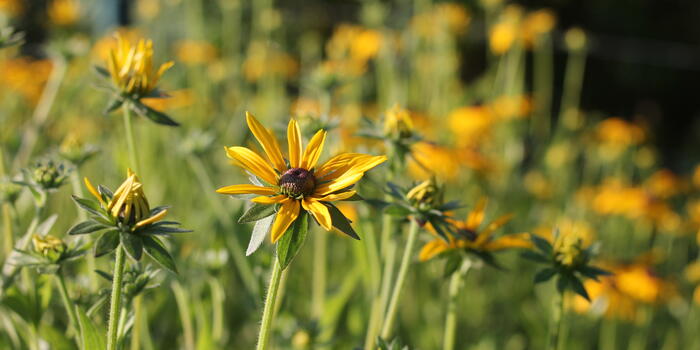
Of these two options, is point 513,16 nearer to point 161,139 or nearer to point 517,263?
point 517,263

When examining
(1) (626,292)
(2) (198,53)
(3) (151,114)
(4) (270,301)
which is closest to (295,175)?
(4) (270,301)

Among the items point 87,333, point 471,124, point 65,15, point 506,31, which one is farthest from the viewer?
point 506,31

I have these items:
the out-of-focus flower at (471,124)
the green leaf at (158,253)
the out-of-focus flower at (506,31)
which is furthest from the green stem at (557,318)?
the out-of-focus flower at (506,31)

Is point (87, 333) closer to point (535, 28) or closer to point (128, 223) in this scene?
point (128, 223)

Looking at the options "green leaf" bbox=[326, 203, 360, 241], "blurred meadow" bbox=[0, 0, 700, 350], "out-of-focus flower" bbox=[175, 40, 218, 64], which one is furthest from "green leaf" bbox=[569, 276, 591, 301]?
"out-of-focus flower" bbox=[175, 40, 218, 64]

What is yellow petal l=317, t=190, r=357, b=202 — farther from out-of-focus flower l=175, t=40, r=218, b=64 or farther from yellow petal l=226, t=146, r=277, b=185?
out-of-focus flower l=175, t=40, r=218, b=64
